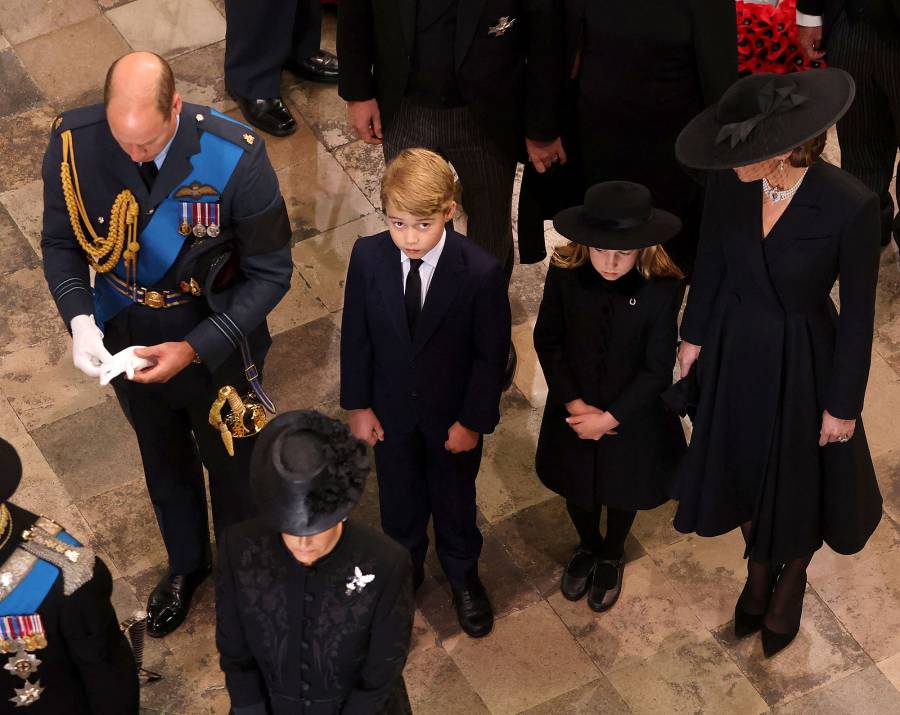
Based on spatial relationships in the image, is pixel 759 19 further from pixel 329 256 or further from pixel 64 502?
pixel 64 502

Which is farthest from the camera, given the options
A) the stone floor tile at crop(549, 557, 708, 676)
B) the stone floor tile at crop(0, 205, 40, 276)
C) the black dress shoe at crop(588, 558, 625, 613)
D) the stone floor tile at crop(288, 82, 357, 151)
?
the stone floor tile at crop(288, 82, 357, 151)

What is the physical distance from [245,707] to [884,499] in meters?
2.62

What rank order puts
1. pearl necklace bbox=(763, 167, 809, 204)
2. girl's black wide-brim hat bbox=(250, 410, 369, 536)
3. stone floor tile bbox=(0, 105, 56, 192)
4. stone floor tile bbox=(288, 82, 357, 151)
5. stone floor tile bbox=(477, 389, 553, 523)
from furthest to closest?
stone floor tile bbox=(288, 82, 357, 151) < stone floor tile bbox=(0, 105, 56, 192) < stone floor tile bbox=(477, 389, 553, 523) < pearl necklace bbox=(763, 167, 809, 204) < girl's black wide-brim hat bbox=(250, 410, 369, 536)

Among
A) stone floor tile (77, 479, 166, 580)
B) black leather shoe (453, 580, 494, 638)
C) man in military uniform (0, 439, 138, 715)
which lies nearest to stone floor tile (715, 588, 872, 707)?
black leather shoe (453, 580, 494, 638)

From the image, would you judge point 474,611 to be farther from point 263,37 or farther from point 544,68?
point 263,37

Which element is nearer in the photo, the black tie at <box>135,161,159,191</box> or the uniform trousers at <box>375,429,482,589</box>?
the black tie at <box>135,161,159,191</box>

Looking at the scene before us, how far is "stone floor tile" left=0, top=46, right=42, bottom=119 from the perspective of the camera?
7133 mm

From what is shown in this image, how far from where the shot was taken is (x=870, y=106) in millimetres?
6020

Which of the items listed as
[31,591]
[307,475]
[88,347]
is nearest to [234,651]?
[31,591]

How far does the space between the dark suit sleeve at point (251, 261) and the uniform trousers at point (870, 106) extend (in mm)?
2324

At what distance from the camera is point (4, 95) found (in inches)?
282

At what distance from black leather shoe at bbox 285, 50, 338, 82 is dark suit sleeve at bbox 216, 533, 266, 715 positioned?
12.0ft

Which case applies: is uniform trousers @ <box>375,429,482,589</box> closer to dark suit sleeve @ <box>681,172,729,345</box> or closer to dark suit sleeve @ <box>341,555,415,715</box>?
dark suit sleeve @ <box>681,172,729,345</box>

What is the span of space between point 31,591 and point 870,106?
369 cm
